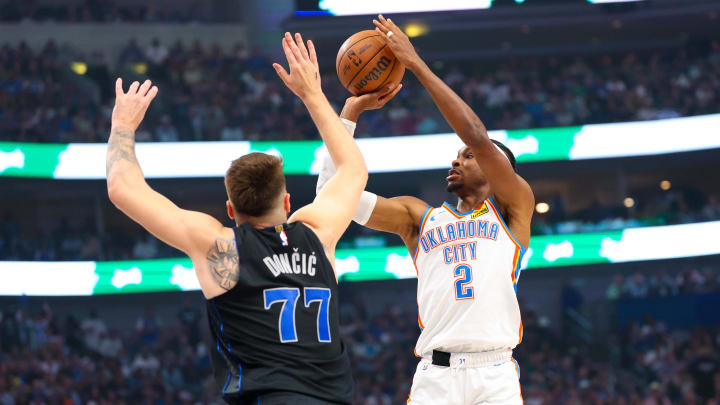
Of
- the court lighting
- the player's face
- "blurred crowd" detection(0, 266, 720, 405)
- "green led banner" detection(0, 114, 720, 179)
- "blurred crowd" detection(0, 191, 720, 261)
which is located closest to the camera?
the player's face

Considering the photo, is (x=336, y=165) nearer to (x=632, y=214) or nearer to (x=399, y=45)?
(x=399, y=45)

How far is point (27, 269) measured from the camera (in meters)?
17.4

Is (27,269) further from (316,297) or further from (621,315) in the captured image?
(316,297)

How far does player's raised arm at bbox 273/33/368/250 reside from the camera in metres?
2.86

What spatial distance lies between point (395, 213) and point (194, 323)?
14059mm

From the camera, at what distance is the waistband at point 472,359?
167 inches

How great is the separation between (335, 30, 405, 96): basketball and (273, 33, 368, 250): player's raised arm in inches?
57.8

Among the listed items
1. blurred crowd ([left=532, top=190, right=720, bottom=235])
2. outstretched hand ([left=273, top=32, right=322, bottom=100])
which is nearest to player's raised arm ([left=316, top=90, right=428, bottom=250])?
outstretched hand ([left=273, top=32, right=322, bottom=100])

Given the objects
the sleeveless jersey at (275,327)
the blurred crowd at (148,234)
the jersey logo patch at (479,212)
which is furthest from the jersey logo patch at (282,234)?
the blurred crowd at (148,234)

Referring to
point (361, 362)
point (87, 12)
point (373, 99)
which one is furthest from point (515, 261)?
point (87, 12)

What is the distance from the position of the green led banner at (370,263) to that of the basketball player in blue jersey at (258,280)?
15723 millimetres

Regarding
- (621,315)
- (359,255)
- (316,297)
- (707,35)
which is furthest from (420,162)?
(316,297)

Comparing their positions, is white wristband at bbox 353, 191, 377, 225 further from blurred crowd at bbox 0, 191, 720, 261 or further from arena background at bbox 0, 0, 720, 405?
blurred crowd at bbox 0, 191, 720, 261

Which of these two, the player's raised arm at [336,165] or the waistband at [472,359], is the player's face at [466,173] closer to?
the waistband at [472,359]
